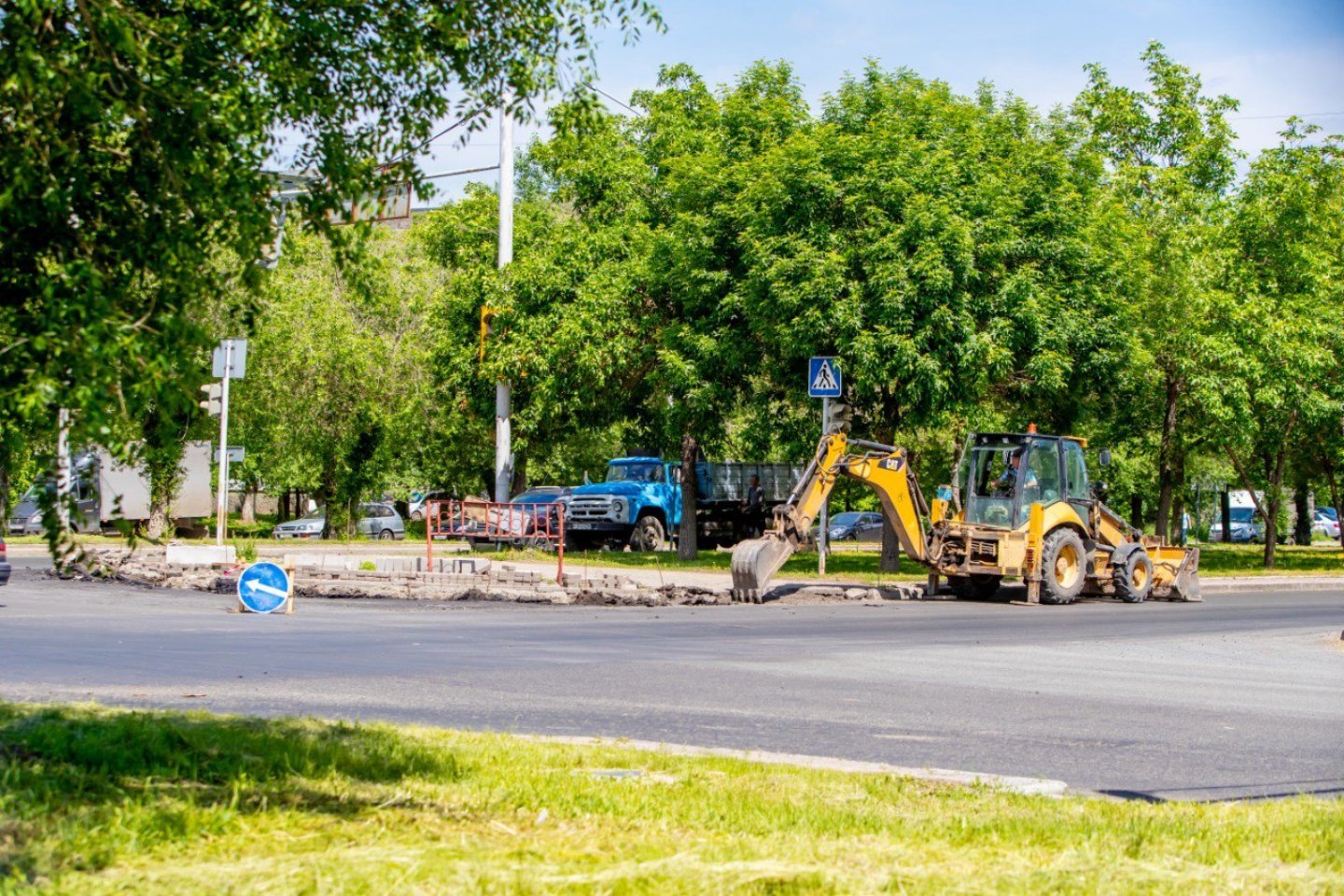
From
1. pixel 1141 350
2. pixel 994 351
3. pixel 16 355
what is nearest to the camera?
pixel 16 355

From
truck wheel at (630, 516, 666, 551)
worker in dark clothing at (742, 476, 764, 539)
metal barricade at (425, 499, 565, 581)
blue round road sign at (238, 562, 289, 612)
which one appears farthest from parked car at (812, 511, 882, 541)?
blue round road sign at (238, 562, 289, 612)

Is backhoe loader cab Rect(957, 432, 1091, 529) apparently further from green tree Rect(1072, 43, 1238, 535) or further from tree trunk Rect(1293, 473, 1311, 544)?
tree trunk Rect(1293, 473, 1311, 544)

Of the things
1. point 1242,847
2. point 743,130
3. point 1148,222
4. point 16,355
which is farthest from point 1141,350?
point 16,355

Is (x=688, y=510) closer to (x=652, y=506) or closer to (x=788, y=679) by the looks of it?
(x=652, y=506)

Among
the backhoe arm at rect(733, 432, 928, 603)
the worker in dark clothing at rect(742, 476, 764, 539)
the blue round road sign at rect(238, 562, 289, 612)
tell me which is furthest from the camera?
the worker in dark clothing at rect(742, 476, 764, 539)

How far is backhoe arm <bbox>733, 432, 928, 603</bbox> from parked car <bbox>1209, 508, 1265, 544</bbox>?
213 ft

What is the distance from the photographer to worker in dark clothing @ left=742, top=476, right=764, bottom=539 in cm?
4081

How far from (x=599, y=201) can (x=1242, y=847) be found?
112ft

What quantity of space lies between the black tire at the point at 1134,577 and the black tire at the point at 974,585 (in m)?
1.99

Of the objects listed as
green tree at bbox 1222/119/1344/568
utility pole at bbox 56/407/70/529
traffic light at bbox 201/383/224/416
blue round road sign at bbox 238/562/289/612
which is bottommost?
blue round road sign at bbox 238/562/289/612

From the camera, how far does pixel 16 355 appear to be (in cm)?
505

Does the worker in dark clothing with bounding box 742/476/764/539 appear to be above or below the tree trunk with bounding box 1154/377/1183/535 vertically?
below

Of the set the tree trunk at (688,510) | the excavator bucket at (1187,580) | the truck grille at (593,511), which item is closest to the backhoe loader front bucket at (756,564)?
the excavator bucket at (1187,580)

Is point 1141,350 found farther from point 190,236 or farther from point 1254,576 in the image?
point 190,236
